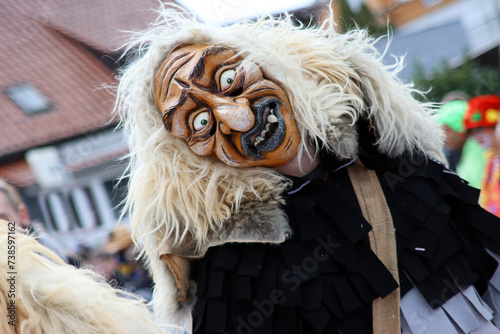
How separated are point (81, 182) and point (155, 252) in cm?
226

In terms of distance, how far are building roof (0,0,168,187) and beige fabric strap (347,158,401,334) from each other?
130 centimetres

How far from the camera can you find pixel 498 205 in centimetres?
212

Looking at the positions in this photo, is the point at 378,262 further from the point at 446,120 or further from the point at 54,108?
the point at 54,108

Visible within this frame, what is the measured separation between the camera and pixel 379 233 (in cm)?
136

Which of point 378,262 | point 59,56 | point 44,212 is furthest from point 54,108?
point 378,262

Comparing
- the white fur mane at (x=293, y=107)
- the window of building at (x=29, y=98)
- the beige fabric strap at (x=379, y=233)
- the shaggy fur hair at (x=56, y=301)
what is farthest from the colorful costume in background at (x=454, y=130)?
the window of building at (x=29, y=98)

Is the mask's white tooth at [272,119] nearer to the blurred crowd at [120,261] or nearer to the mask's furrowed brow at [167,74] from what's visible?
the mask's furrowed brow at [167,74]

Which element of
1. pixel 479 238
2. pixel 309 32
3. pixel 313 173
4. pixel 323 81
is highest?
pixel 309 32

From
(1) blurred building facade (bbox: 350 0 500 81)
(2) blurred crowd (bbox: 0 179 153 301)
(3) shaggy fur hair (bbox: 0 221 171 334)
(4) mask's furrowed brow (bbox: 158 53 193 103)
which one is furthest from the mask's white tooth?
(1) blurred building facade (bbox: 350 0 500 81)

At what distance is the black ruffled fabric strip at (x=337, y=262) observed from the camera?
129 centimetres

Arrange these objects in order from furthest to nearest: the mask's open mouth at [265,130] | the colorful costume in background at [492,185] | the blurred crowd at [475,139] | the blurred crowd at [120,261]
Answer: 1. the blurred crowd at [120,261]
2. the blurred crowd at [475,139]
3. the colorful costume in background at [492,185]
4. the mask's open mouth at [265,130]

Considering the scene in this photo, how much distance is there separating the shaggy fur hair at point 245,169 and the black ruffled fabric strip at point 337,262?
0.25ft

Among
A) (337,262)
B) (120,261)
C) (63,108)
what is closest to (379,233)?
(337,262)

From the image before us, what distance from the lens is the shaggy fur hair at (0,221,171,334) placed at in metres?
0.77
